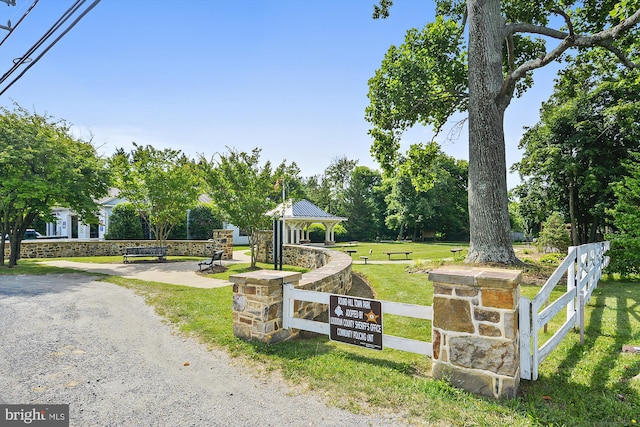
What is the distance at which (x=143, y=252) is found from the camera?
16531 mm

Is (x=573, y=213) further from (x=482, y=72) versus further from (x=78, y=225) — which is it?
(x=78, y=225)

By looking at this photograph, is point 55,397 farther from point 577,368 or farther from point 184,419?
point 577,368

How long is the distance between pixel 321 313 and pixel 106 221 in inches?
984

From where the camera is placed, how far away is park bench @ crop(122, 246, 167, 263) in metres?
16.3

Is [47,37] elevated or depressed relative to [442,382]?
elevated

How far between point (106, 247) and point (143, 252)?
5617 millimetres

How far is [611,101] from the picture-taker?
54.0 ft

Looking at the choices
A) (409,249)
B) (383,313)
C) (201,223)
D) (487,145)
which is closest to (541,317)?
(383,313)

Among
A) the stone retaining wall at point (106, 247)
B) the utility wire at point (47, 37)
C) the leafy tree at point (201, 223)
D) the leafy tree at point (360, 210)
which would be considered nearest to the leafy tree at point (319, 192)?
the leafy tree at point (360, 210)

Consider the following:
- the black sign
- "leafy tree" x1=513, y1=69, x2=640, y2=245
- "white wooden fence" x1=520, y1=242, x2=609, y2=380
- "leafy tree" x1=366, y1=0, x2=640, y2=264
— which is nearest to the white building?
"leafy tree" x1=366, y1=0, x2=640, y2=264

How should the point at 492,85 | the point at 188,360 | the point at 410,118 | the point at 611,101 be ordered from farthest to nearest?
the point at 611,101
the point at 410,118
the point at 492,85
the point at 188,360

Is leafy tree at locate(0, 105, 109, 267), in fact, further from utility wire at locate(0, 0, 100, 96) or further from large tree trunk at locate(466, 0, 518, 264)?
large tree trunk at locate(466, 0, 518, 264)

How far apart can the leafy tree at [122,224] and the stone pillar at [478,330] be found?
77.2 ft

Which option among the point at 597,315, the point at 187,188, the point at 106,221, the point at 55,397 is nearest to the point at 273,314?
the point at 55,397
